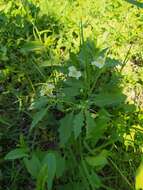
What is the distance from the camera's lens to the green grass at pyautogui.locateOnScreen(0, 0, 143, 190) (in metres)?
2.07

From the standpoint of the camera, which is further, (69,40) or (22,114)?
(69,40)

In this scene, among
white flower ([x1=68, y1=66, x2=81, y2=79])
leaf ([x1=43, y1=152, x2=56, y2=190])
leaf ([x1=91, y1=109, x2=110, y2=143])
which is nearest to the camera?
leaf ([x1=43, y1=152, x2=56, y2=190])

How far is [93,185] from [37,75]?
109 centimetres

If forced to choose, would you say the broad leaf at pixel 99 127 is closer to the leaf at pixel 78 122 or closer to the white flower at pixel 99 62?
the leaf at pixel 78 122

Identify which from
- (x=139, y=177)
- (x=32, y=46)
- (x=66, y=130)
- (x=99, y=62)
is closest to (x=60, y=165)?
(x=66, y=130)

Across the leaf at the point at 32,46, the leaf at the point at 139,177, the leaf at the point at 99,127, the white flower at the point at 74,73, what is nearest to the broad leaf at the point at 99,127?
the leaf at the point at 99,127

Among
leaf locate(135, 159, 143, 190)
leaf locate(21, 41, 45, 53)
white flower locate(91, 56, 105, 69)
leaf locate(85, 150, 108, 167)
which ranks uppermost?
leaf locate(21, 41, 45, 53)

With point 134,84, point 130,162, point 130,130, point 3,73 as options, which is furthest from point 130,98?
point 3,73

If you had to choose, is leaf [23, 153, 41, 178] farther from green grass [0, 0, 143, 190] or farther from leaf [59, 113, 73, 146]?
leaf [59, 113, 73, 146]

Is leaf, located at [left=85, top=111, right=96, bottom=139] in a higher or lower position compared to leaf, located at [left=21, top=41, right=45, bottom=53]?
lower

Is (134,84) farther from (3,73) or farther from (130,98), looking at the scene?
(3,73)

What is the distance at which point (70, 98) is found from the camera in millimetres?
2203

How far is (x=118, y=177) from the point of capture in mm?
2266

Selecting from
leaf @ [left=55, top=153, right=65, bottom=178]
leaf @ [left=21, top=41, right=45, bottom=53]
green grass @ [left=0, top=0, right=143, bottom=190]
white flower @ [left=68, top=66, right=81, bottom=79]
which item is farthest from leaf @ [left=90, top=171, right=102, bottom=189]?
leaf @ [left=21, top=41, right=45, bottom=53]
